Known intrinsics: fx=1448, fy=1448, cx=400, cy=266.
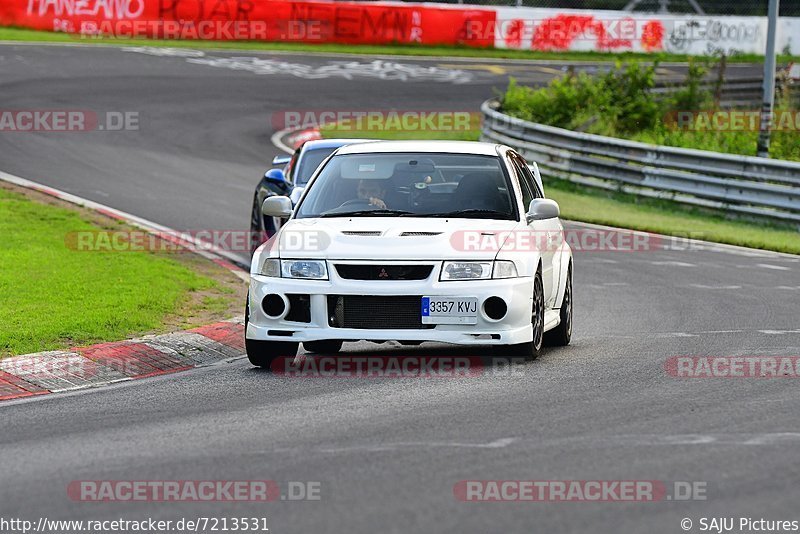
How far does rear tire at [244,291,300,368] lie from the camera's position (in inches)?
389

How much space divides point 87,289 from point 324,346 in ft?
10.4

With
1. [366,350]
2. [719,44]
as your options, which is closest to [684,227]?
[366,350]

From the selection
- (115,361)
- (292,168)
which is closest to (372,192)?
(115,361)

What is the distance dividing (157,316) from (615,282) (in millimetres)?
5728

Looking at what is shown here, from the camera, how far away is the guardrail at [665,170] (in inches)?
869

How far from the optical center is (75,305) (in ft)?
38.8

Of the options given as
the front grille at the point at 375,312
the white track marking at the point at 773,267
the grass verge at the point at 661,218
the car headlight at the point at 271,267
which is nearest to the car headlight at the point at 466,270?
the front grille at the point at 375,312

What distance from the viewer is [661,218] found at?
883 inches

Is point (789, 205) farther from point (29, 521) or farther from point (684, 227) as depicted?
point (29, 521)

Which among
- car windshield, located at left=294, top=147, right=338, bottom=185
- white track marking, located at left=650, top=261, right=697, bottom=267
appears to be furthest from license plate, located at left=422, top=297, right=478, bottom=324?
white track marking, located at left=650, top=261, right=697, bottom=267

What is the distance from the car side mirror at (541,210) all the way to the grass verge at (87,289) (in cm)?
302

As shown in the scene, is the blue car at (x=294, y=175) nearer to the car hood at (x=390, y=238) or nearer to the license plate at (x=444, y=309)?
the car hood at (x=390, y=238)

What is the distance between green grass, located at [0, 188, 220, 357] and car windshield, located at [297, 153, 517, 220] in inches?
72.5

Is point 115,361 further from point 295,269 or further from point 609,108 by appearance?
point 609,108
